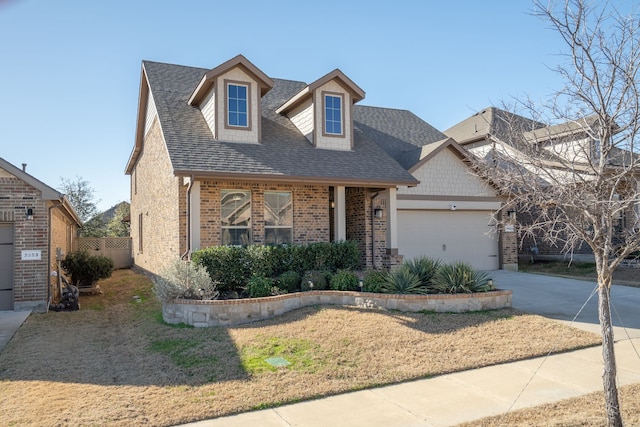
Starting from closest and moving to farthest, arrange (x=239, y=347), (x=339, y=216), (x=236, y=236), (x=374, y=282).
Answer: (x=239, y=347) < (x=374, y=282) < (x=236, y=236) < (x=339, y=216)

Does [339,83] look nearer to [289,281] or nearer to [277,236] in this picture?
[277,236]

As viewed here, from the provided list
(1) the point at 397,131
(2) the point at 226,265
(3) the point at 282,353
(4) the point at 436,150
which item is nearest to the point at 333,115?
(4) the point at 436,150

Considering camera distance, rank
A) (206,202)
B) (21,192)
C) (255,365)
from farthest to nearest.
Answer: (206,202), (21,192), (255,365)

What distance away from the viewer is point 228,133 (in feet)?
41.9

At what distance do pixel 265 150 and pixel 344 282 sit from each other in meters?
4.66

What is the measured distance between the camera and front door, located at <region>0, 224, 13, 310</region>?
10805 mm

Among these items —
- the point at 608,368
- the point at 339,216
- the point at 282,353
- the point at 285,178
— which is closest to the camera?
the point at 608,368

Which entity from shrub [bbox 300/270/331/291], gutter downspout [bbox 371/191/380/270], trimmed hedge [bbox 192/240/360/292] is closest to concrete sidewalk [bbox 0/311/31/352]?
trimmed hedge [bbox 192/240/360/292]

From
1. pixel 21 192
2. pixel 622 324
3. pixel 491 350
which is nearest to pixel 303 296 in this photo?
pixel 491 350

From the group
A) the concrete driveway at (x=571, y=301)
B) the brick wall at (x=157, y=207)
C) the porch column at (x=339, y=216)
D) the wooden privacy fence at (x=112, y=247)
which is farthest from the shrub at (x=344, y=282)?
the wooden privacy fence at (x=112, y=247)

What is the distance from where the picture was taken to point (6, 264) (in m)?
10.8

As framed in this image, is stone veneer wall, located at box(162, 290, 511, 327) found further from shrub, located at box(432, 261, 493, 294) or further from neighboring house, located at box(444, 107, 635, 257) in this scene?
neighboring house, located at box(444, 107, 635, 257)

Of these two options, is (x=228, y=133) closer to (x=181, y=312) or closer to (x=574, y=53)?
(x=181, y=312)

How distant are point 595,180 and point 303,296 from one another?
20.8 ft
